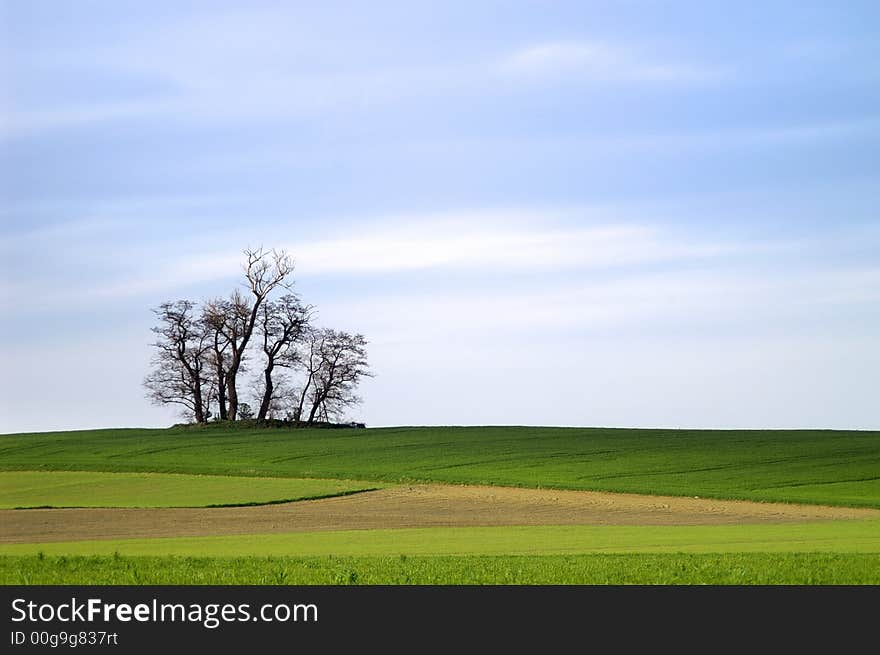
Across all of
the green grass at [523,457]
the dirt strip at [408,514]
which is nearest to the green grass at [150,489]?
the dirt strip at [408,514]

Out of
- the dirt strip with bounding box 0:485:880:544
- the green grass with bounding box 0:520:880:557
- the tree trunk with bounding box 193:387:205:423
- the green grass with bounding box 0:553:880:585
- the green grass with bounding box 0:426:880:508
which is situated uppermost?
the tree trunk with bounding box 193:387:205:423

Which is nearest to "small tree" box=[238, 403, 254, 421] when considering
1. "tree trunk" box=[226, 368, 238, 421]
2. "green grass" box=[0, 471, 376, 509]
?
"tree trunk" box=[226, 368, 238, 421]

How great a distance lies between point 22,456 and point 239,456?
1141 cm

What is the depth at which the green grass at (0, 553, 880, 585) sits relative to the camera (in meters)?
15.5

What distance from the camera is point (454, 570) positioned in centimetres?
1673

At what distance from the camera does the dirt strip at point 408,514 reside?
94.1 ft

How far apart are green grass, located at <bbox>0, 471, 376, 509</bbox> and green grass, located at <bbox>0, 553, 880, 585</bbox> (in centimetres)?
1810

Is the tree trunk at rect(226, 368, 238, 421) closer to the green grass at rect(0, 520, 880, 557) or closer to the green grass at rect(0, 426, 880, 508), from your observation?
the green grass at rect(0, 426, 880, 508)

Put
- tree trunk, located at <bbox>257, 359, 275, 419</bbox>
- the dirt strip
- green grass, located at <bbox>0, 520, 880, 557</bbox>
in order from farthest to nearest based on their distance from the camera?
tree trunk, located at <bbox>257, 359, 275, 419</bbox>
the dirt strip
green grass, located at <bbox>0, 520, 880, 557</bbox>

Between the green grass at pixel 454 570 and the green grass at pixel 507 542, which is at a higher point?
the green grass at pixel 507 542

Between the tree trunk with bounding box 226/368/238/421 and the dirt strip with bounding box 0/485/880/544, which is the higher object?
the tree trunk with bounding box 226/368/238/421

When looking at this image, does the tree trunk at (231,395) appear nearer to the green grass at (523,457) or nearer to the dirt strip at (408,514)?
the green grass at (523,457)

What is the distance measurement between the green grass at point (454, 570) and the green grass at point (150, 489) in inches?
712
